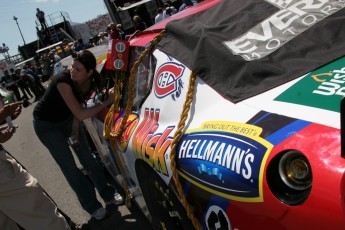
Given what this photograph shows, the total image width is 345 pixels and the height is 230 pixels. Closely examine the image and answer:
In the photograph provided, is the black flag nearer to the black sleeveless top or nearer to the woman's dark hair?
the woman's dark hair

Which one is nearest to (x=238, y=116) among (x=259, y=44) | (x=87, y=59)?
(x=259, y=44)

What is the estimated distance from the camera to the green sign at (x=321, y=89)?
4.38 ft

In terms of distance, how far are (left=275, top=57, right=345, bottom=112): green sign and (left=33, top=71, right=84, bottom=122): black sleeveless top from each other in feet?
6.73

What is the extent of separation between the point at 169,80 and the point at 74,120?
5.25ft

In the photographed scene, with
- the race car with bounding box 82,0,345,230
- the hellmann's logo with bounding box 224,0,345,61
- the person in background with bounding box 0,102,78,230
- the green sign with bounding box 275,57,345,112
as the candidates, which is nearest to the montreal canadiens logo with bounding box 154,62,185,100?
the race car with bounding box 82,0,345,230

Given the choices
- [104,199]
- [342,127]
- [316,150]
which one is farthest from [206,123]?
[104,199]

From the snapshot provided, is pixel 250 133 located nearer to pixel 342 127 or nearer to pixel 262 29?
pixel 342 127

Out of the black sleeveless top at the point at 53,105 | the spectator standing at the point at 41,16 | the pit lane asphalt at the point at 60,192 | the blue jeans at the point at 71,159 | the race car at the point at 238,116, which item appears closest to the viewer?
the race car at the point at 238,116

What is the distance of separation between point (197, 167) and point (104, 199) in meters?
2.36

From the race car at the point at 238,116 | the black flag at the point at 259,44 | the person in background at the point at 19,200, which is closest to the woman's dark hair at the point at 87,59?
the race car at the point at 238,116

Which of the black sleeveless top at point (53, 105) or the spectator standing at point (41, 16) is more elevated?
the spectator standing at point (41, 16)

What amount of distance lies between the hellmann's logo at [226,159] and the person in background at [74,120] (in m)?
1.48

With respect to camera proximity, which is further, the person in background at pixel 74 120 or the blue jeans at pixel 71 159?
the blue jeans at pixel 71 159

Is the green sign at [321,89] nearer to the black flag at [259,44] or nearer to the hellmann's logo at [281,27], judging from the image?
the black flag at [259,44]
